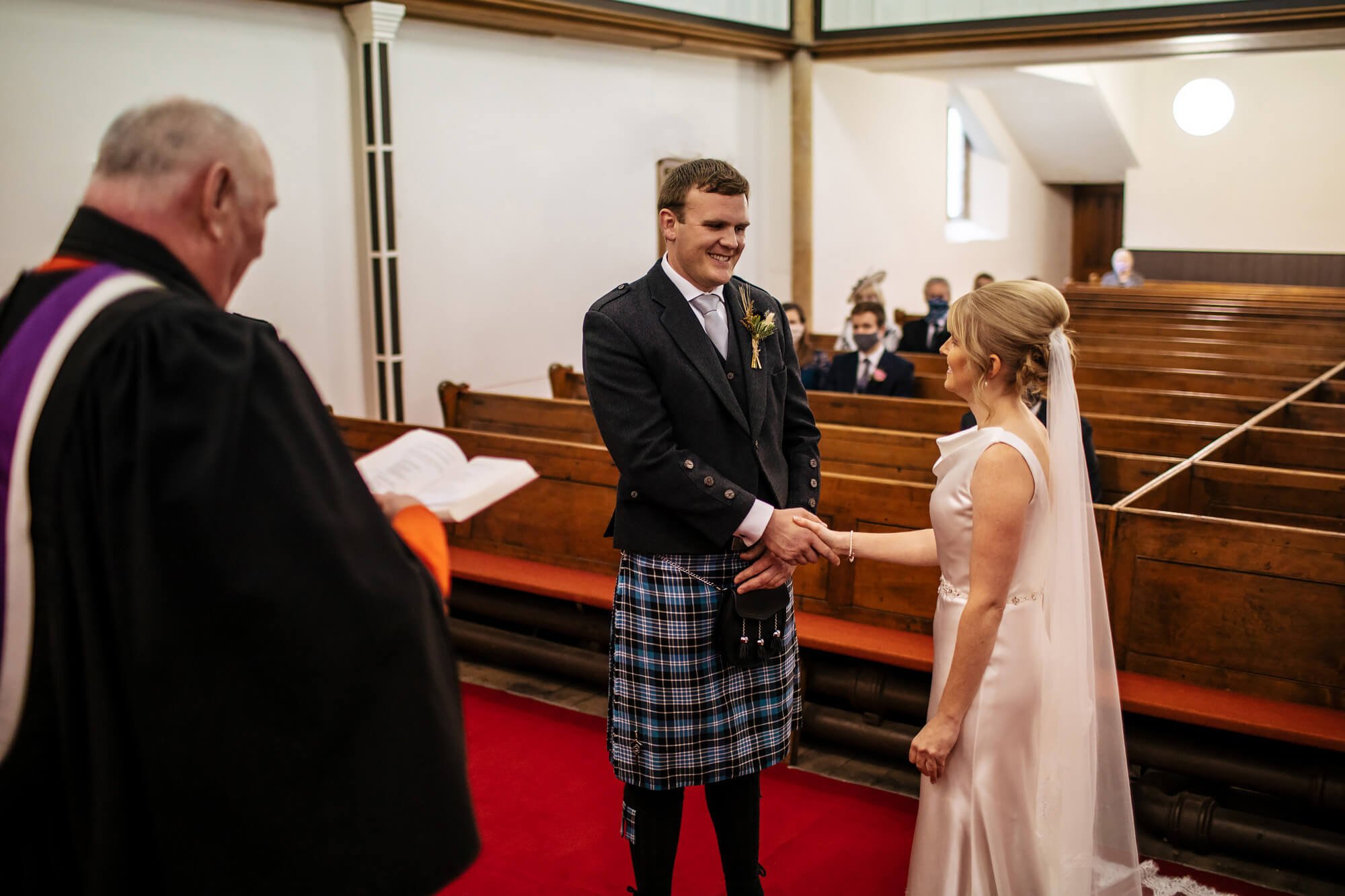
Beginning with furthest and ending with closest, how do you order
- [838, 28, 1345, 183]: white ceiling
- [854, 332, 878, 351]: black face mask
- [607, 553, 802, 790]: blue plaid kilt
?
[838, 28, 1345, 183]: white ceiling < [854, 332, 878, 351]: black face mask < [607, 553, 802, 790]: blue plaid kilt

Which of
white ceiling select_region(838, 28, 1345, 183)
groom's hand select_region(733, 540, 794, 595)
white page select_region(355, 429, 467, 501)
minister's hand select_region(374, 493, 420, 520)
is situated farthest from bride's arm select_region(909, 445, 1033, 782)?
white ceiling select_region(838, 28, 1345, 183)

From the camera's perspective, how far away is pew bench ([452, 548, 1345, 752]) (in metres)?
3.22

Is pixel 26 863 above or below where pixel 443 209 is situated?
below

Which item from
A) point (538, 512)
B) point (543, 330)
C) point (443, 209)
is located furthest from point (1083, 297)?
point (538, 512)

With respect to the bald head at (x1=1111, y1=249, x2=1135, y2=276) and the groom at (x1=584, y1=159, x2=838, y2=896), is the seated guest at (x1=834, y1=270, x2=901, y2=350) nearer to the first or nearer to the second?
the groom at (x1=584, y1=159, x2=838, y2=896)

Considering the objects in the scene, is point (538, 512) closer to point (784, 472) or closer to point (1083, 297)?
point (784, 472)

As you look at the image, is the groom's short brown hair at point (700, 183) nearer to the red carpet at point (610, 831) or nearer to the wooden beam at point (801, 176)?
the red carpet at point (610, 831)

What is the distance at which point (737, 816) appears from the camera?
2.60 metres

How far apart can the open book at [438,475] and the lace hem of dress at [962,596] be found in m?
1.09

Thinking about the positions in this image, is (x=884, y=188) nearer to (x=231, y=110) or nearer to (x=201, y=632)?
(x=231, y=110)

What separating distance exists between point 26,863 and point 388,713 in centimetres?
41

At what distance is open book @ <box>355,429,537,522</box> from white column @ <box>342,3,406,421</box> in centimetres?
581

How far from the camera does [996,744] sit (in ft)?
7.80

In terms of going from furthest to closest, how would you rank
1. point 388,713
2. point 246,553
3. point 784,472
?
point 784,472 → point 388,713 → point 246,553
